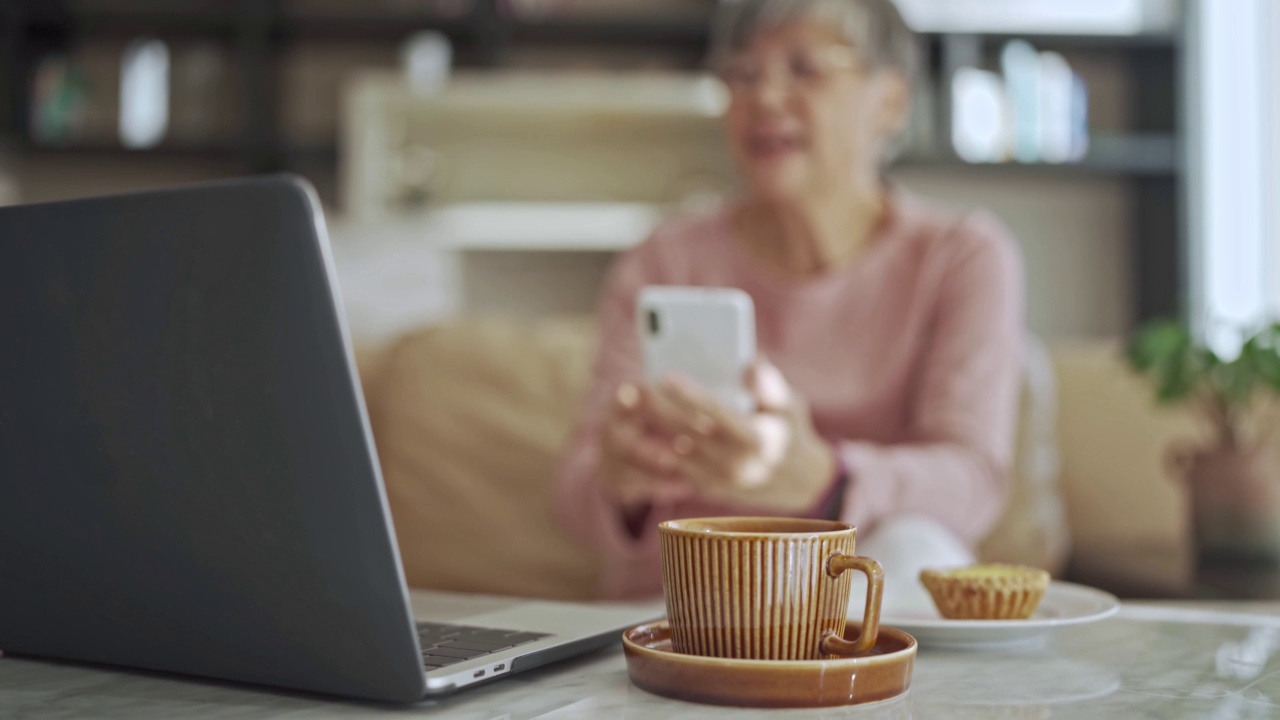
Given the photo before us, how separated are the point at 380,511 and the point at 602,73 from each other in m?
2.80

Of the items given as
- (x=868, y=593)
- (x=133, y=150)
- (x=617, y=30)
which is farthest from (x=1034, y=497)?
(x=133, y=150)

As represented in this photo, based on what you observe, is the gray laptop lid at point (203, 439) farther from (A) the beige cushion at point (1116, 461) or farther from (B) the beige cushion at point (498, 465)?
(A) the beige cushion at point (1116, 461)

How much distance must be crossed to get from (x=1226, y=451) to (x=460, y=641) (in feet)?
3.80

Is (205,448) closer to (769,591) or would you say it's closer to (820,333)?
(769,591)

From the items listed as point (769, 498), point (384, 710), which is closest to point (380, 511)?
point (384, 710)

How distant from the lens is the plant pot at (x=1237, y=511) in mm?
1360

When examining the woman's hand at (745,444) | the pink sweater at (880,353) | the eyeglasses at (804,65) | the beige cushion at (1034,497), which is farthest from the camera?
the beige cushion at (1034,497)

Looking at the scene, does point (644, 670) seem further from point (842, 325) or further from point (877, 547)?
point (842, 325)

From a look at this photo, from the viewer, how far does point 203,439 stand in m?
0.42

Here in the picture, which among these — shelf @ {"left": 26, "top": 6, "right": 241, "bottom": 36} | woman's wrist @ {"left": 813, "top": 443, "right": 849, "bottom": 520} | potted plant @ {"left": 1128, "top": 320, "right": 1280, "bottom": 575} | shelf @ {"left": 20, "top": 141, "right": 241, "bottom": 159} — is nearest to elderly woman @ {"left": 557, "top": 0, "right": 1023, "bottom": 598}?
woman's wrist @ {"left": 813, "top": 443, "right": 849, "bottom": 520}

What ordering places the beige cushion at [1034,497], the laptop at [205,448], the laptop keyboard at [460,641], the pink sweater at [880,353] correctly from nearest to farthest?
the laptop at [205,448]
the laptop keyboard at [460,641]
the pink sweater at [880,353]
the beige cushion at [1034,497]

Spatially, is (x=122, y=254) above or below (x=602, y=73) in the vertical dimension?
below

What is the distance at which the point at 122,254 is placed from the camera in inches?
16.7

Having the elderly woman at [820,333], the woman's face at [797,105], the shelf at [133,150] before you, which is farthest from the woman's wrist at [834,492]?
the shelf at [133,150]
